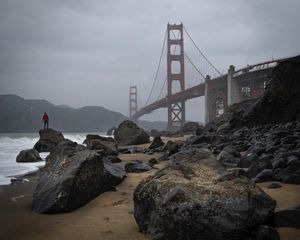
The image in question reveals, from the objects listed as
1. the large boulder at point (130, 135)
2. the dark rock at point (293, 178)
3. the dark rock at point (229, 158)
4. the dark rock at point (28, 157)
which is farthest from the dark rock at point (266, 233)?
the large boulder at point (130, 135)

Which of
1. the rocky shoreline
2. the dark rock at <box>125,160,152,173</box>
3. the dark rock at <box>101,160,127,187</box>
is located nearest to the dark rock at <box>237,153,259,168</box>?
the rocky shoreline

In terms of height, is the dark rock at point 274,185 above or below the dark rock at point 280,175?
below

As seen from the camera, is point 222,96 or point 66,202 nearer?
point 66,202

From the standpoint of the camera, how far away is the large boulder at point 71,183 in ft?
15.5

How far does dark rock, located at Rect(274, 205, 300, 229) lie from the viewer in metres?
Answer: 3.38

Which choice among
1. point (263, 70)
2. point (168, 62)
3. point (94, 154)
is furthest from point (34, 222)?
point (168, 62)

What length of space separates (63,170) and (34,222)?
1.02 metres

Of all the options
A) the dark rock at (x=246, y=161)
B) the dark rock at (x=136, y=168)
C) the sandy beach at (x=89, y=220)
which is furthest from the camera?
the dark rock at (x=136, y=168)

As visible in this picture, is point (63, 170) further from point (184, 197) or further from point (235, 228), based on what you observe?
point (235, 228)

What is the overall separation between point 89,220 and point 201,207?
1412 millimetres

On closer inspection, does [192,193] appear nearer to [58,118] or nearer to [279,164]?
[279,164]

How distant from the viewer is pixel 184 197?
11.0ft

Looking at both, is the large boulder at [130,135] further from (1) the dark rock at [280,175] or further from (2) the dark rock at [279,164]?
(1) the dark rock at [280,175]

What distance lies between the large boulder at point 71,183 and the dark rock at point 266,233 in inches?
90.7
